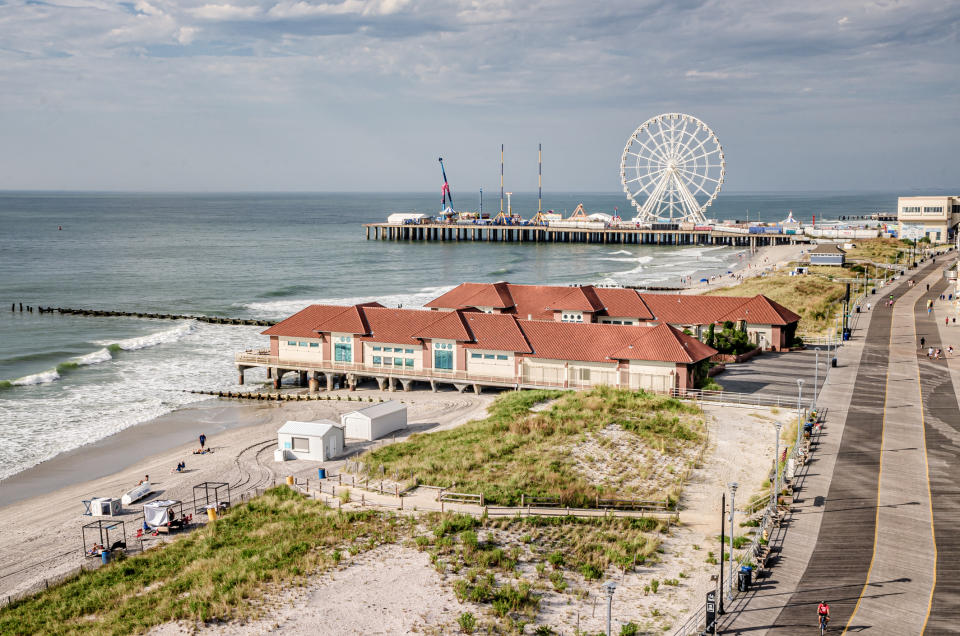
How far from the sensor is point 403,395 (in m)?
46.7

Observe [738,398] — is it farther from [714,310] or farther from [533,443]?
[714,310]

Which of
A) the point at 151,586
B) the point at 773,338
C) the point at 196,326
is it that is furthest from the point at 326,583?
the point at 196,326

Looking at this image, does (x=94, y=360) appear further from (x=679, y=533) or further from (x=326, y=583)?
(x=679, y=533)

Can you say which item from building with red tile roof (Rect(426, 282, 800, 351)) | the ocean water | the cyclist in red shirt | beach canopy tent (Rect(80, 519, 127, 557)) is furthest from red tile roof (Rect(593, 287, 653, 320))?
the cyclist in red shirt

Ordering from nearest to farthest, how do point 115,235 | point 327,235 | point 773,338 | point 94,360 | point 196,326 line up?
1. point 773,338
2. point 94,360
3. point 196,326
4. point 115,235
5. point 327,235

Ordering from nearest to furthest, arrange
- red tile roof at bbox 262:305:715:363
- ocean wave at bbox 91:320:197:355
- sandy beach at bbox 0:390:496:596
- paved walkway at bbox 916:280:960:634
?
paved walkway at bbox 916:280:960:634 < sandy beach at bbox 0:390:496:596 < red tile roof at bbox 262:305:715:363 < ocean wave at bbox 91:320:197:355

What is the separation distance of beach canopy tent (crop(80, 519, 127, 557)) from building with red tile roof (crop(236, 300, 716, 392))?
69.0ft

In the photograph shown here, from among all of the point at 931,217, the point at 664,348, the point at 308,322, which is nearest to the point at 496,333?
the point at 664,348

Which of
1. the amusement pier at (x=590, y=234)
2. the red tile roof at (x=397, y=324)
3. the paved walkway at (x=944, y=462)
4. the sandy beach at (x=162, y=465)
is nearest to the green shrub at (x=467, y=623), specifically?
the paved walkway at (x=944, y=462)

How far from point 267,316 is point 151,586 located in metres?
55.7

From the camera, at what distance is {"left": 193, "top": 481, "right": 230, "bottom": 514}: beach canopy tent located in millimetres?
29438

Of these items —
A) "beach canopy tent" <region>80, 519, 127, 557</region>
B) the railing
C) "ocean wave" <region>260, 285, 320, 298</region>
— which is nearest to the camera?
"beach canopy tent" <region>80, 519, 127, 557</region>

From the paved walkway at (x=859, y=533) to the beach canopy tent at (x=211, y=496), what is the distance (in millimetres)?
18119

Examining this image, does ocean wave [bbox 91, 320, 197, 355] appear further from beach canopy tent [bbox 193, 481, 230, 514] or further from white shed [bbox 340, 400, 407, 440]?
beach canopy tent [bbox 193, 481, 230, 514]
